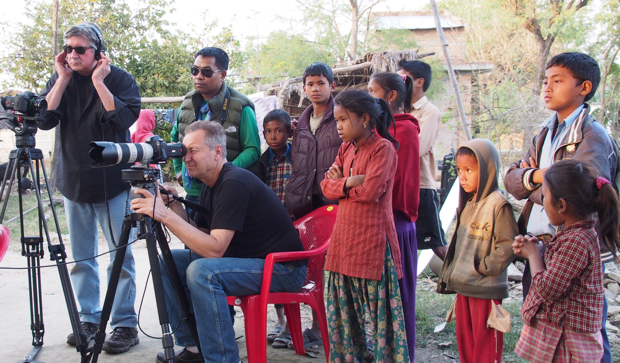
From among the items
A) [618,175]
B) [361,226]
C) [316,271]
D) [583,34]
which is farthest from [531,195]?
[583,34]

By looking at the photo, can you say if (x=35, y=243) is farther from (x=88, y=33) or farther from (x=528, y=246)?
(x=528, y=246)

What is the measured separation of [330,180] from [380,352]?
894 millimetres

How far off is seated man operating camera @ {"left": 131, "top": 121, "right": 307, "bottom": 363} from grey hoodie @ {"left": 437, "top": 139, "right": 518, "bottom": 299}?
851 millimetres

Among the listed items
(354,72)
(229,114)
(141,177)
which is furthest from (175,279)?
(354,72)

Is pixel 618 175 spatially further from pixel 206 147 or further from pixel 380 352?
pixel 206 147

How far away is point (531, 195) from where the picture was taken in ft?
7.12

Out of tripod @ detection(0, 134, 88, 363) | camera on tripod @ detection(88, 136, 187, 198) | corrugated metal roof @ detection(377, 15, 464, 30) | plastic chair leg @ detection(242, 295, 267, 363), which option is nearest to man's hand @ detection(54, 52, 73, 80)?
tripod @ detection(0, 134, 88, 363)

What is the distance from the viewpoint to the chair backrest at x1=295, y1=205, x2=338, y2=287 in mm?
2840

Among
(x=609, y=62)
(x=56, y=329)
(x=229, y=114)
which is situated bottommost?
(x=56, y=329)

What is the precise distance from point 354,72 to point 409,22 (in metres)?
11.1

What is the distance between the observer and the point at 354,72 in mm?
8141

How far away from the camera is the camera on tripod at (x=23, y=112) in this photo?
2545 mm

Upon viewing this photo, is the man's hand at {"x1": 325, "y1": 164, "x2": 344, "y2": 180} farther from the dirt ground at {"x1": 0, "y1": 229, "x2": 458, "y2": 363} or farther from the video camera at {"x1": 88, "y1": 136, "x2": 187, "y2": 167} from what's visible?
the dirt ground at {"x1": 0, "y1": 229, "x2": 458, "y2": 363}

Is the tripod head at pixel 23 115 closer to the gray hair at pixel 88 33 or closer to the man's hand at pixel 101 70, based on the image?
the man's hand at pixel 101 70
